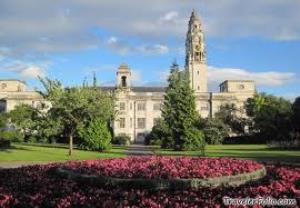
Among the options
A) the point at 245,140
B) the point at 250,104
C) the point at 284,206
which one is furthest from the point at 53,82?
the point at 250,104

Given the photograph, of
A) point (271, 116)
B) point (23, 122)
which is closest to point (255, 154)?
point (23, 122)

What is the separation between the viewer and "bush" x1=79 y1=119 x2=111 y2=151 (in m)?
43.4

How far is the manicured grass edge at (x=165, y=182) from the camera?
12.3 metres

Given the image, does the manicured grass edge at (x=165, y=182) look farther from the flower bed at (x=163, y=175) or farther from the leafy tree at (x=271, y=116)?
the leafy tree at (x=271, y=116)

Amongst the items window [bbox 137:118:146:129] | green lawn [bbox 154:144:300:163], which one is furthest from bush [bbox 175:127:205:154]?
window [bbox 137:118:146:129]

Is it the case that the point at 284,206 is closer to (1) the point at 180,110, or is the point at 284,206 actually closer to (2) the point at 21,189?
(2) the point at 21,189

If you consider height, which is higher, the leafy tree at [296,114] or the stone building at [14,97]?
the stone building at [14,97]

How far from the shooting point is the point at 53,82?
38.9m

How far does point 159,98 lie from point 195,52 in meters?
13.2

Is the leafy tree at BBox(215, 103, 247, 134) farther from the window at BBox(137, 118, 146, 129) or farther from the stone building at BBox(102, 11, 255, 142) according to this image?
the window at BBox(137, 118, 146, 129)

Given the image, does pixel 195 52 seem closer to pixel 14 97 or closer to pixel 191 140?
pixel 14 97

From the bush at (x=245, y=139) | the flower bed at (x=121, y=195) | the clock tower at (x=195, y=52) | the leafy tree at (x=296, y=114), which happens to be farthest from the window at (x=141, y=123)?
the flower bed at (x=121, y=195)

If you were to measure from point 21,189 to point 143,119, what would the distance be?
338 feet

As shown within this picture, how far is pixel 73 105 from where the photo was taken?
39.1 meters
